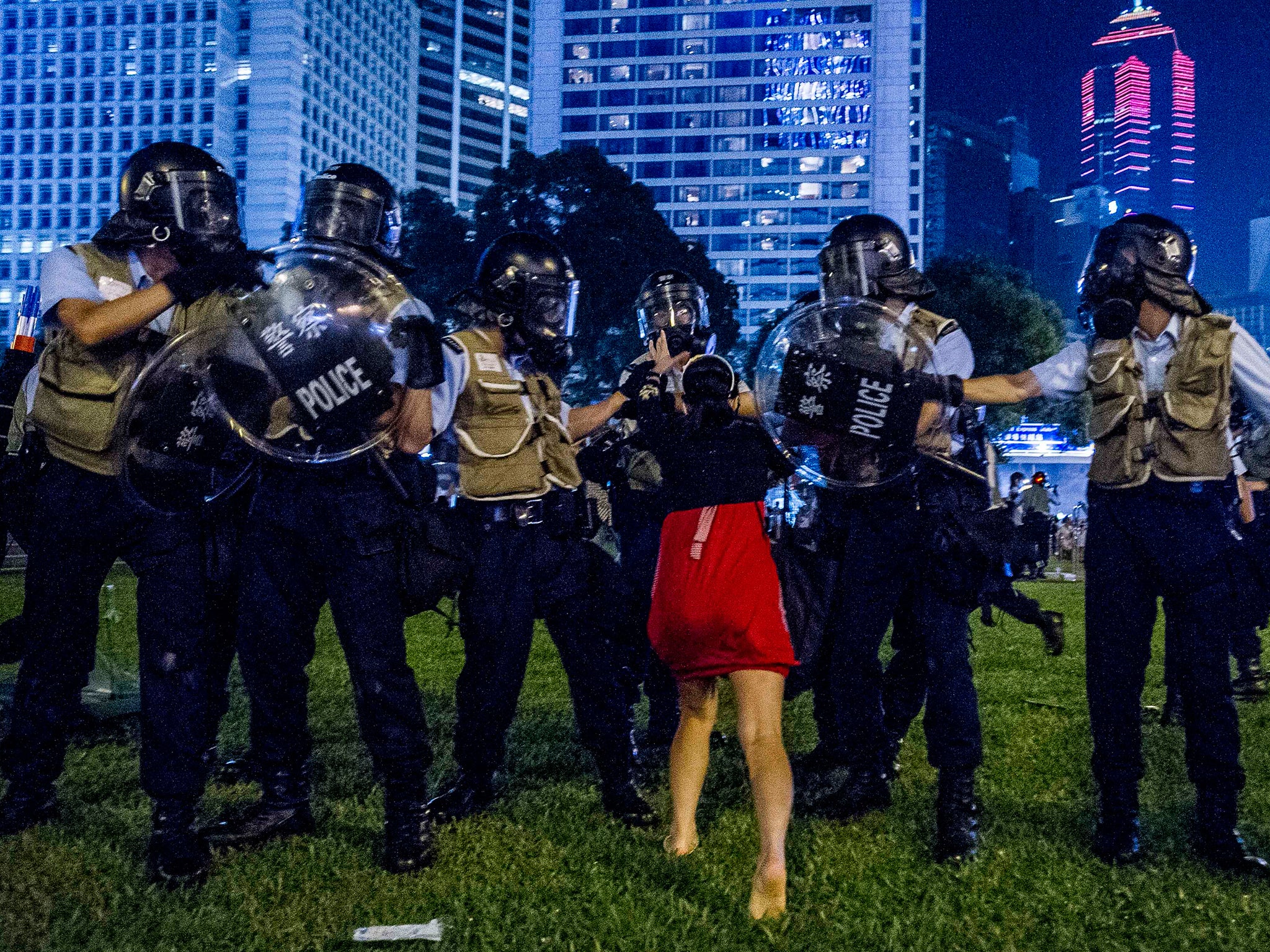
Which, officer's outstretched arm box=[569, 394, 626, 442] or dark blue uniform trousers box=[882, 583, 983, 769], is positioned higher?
officer's outstretched arm box=[569, 394, 626, 442]

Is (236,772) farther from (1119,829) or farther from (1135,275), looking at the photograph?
(1135,275)

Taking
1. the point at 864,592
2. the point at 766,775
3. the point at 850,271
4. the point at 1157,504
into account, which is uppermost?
the point at 850,271

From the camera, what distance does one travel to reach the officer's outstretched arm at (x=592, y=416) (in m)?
5.23

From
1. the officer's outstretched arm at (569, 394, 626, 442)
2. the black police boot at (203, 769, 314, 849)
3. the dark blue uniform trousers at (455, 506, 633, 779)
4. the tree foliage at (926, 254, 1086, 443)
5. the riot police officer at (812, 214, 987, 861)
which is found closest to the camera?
the black police boot at (203, 769, 314, 849)

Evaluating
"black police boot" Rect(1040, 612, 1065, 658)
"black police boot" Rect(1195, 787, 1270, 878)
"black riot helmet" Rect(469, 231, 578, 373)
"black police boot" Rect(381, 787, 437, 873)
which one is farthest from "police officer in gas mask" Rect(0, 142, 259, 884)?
"black police boot" Rect(1040, 612, 1065, 658)

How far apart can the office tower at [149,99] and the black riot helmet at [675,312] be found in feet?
419

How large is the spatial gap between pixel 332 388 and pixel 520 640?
144 centimetres

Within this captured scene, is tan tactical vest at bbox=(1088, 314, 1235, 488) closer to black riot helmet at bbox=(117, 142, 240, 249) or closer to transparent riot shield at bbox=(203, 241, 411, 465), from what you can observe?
transparent riot shield at bbox=(203, 241, 411, 465)

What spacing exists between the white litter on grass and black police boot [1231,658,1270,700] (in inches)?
262

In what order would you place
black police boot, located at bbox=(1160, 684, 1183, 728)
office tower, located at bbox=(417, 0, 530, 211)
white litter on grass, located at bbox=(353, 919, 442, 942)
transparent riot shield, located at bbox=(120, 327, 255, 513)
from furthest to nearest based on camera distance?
1. office tower, located at bbox=(417, 0, 530, 211)
2. black police boot, located at bbox=(1160, 684, 1183, 728)
3. transparent riot shield, located at bbox=(120, 327, 255, 513)
4. white litter on grass, located at bbox=(353, 919, 442, 942)

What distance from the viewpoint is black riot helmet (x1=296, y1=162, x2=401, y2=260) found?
427 cm

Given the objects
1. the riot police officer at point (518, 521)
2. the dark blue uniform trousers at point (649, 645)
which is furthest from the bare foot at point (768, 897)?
the dark blue uniform trousers at point (649, 645)

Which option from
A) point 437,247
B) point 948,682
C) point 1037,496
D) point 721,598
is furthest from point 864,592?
point 437,247

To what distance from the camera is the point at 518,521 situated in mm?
4750
